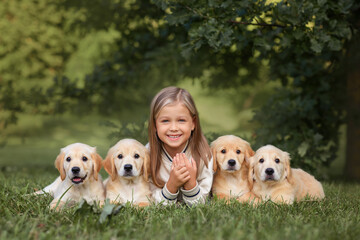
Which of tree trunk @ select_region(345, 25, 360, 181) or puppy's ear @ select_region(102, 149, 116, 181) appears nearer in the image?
puppy's ear @ select_region(102, 149, 116, 181)

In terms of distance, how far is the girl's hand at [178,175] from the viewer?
3807mm

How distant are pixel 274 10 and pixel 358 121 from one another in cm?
419

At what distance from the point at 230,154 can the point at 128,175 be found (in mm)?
1007

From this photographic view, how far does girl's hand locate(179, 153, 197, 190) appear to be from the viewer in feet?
12.7

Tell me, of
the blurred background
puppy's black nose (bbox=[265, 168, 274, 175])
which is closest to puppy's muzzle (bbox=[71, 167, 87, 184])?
puppy's black nose (bbox=[265, 168, 274, 175])

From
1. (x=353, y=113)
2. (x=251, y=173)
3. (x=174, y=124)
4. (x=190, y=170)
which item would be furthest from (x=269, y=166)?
(x=353, y=113)

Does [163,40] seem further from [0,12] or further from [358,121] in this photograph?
[0,12]

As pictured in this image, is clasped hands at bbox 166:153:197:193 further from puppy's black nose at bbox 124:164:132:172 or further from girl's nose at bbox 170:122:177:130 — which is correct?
puppy's black nose at bbox 124:164:132:172

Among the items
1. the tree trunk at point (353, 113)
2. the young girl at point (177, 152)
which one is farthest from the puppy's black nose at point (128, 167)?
the tree trunk at point (353, 113)

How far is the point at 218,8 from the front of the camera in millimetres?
5543

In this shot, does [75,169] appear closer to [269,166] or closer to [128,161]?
[128,161]

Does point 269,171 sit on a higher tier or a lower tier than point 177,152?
lower

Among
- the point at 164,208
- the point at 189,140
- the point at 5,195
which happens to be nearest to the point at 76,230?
the point at 164,208

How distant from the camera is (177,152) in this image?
14.0 ft
